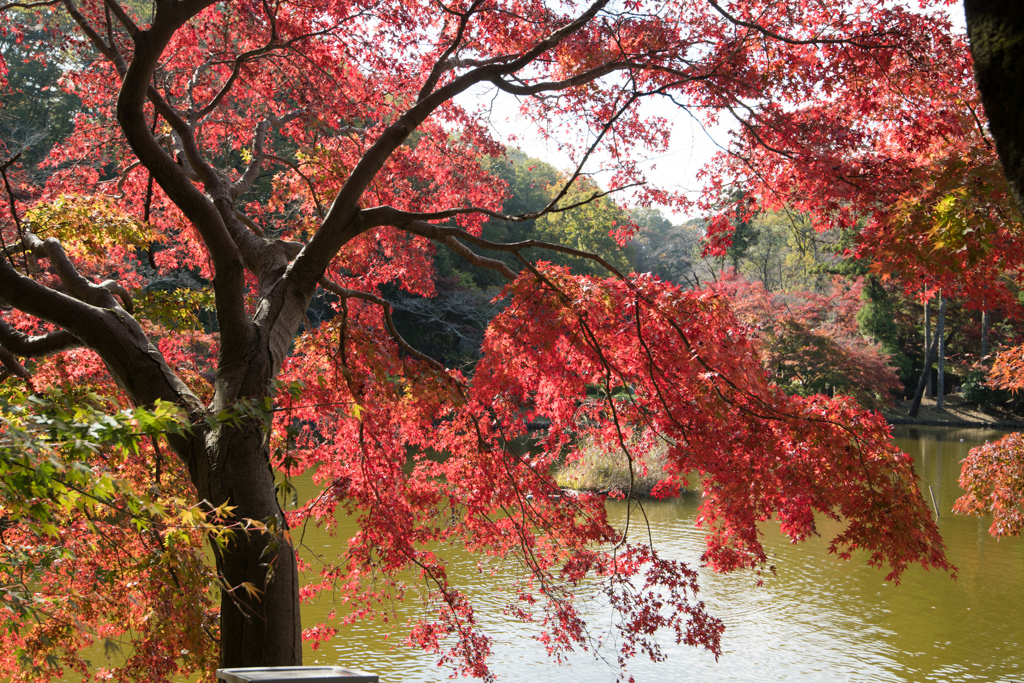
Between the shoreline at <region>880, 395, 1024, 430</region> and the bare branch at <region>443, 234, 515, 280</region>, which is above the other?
the bare branch at <region>443, 234, 515, 280</region>

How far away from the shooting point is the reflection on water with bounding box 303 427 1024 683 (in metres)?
6.64

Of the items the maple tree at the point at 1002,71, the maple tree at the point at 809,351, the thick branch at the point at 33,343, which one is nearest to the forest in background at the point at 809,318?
the maple tree at the point at 809,351

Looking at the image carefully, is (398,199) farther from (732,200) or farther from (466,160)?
(732,200)

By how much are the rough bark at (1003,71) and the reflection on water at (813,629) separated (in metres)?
6.35

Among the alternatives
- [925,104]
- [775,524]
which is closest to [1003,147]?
[925,104]

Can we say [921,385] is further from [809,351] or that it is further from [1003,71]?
[1003,71]

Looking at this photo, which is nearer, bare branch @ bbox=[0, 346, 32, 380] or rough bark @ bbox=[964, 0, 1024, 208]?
rough bark @ bbox=[964, 0, 1024, 208]

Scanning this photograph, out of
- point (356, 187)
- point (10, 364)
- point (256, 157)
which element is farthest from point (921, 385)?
point (10, 364)

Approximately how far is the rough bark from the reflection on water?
20.8ft

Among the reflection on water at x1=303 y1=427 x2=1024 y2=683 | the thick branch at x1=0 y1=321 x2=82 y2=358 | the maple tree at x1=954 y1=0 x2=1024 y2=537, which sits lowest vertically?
the reflection on water at x1=303 y1=427 x2=1024 y2=683

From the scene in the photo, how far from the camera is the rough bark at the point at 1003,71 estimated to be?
110 cm

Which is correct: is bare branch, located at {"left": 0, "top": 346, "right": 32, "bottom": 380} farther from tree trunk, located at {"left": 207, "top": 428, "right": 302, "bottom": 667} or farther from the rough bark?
the rough bark

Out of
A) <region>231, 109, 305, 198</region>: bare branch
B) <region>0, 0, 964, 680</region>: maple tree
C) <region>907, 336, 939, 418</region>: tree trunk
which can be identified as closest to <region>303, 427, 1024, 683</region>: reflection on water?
<region>0, 0, 964, 680</region>: maple tree

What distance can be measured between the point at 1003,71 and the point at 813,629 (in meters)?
7.88
